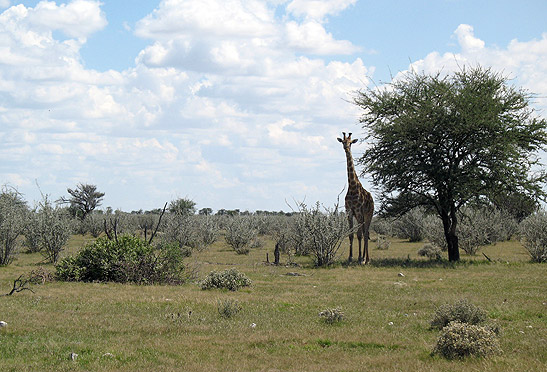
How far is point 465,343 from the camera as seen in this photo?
8.30 metres

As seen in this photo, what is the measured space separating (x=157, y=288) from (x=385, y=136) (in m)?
11.4

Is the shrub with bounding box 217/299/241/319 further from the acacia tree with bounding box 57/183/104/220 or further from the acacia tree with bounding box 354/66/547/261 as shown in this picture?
the acacia tree with bounding box 57/183/104/220

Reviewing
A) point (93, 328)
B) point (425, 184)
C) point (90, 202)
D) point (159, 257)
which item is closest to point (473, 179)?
point (425, 184)

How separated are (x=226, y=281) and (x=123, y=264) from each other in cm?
342

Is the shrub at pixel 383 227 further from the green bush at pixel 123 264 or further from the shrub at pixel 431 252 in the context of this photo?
the green bush at pixel 123 264

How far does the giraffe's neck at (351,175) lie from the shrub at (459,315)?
12837 millimetres

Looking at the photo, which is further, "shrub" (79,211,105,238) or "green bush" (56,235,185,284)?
"shrub" (79,211,105,238)

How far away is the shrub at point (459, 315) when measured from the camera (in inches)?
402

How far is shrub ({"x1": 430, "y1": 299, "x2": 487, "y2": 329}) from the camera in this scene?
33.5 ft

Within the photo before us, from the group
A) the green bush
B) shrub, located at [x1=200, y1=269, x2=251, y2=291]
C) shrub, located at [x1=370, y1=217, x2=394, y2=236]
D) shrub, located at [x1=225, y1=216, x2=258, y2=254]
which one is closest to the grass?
shrub, located at [x1=200, y1=269, x2=251, y2=291]

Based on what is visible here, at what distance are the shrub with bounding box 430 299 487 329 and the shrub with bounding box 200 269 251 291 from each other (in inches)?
273

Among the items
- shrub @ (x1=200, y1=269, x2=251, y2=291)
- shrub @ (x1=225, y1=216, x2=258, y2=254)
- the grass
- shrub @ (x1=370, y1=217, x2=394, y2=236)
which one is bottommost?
the grass

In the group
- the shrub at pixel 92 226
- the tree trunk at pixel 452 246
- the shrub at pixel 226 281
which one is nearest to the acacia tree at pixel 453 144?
the tree trunk at pixel 452 246

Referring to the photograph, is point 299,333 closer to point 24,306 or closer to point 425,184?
point 24,306
